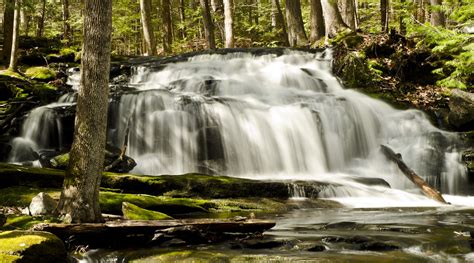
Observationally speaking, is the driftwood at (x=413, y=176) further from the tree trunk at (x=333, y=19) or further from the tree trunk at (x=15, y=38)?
the tree trunk at (x=15, y=38)

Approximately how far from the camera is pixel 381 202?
9.86 meters

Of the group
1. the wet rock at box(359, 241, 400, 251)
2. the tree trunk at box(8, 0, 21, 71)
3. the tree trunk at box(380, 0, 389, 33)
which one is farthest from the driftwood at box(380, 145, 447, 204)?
the tree trunk at box(8, 0, 21, 71)

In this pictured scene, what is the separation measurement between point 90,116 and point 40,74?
14.0 metres

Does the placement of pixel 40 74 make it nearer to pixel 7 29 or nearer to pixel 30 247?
pixel 7 29

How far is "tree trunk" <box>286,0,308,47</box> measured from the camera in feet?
78.8

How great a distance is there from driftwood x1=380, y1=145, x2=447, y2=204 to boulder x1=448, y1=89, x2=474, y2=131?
86.0 inches

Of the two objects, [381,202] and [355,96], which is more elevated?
[355,96]

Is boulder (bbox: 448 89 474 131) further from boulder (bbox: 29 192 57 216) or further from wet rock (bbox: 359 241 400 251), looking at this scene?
boulder (bbox: 29 192 57 216)

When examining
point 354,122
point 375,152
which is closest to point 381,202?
point 375,152

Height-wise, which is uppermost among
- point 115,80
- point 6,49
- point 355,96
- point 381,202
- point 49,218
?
point 6,49

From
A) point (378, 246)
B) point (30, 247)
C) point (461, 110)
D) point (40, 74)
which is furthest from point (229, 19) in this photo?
point (30, 247)

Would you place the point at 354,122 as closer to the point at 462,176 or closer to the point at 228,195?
the point at 462,176

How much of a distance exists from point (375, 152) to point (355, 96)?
3087 millimetres

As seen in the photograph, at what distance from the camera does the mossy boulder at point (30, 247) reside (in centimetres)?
412
